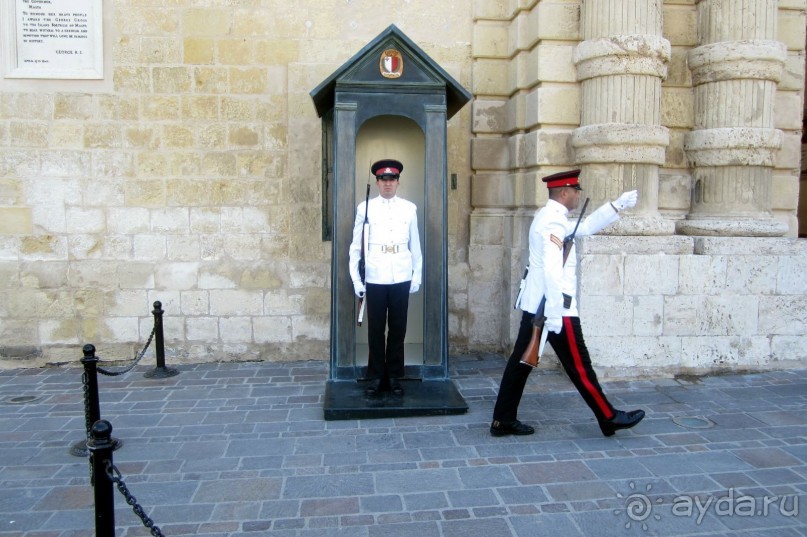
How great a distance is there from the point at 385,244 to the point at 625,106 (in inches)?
106

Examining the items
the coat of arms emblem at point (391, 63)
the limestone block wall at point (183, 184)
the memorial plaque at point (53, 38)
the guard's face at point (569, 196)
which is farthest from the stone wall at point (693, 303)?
the memorial plaque at point (53, 38)

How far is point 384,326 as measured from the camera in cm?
593

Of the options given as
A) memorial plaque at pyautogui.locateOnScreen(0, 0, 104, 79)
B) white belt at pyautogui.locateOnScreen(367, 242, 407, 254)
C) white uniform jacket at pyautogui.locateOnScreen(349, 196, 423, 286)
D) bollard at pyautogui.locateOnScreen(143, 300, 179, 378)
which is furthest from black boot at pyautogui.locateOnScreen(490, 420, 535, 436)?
memorial plaque at pyautogui.locateOnScreen(0, 0, 104, 79)

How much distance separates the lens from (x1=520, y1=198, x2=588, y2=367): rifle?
4.93 metres

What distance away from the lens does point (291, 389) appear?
6445mm

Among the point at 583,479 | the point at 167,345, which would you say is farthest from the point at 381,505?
the point at 167,345

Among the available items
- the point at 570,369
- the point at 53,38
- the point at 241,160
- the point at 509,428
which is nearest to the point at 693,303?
the point at 570,369

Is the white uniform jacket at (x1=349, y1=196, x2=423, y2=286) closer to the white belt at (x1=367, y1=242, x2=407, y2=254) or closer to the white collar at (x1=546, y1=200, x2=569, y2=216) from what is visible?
the white belt at (x1=367, y1=242, x2=407, y2=254)

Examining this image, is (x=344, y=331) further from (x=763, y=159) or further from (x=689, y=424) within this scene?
(x=763, y=159)

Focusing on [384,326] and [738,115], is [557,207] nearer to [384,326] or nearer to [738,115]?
[384,326]

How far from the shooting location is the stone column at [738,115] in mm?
6723

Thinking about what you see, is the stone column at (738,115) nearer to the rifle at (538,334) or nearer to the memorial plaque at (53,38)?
the rifle at (538,334)

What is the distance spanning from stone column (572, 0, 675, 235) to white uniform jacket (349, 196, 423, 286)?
6.58 feet

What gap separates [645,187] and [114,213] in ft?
17.5
